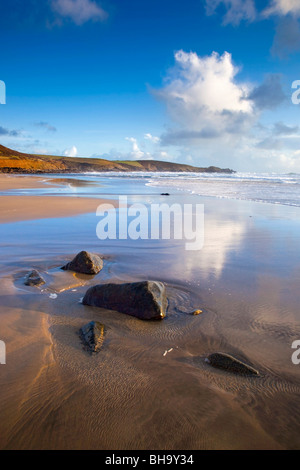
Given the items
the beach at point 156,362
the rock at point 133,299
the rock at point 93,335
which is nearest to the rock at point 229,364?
the beach at point 156,362

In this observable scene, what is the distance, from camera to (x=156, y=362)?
2.52m

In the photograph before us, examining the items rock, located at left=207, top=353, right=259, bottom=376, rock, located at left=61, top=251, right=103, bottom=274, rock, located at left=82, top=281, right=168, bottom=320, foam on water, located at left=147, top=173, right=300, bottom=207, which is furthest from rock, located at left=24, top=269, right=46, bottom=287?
foam on water, located at left=147, top=173, right=300, bottom=207

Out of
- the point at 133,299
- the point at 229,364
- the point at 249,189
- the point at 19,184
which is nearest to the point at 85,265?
the point at 133,299

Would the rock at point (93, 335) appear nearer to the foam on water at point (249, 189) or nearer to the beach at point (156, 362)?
the beach at point (156, 362)

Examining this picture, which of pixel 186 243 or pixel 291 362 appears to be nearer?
pixel 291 362

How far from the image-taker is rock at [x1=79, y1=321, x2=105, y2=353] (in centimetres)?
269

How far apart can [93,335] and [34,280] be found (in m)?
1.83

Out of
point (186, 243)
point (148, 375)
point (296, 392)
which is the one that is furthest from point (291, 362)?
point (186, 243)

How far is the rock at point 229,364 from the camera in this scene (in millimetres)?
2398

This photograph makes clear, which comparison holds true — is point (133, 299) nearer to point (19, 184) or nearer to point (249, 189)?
point (249, 189)

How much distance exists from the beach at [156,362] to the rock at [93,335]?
67mm
